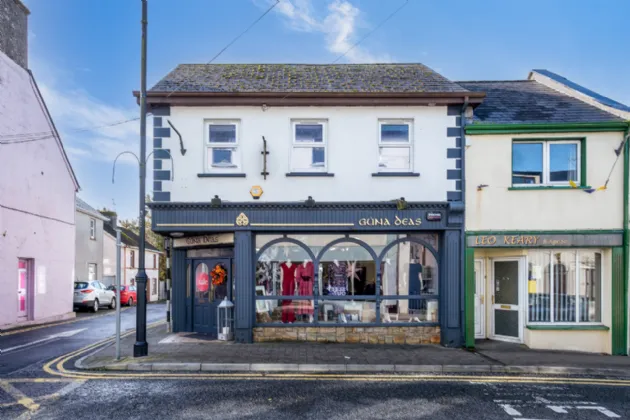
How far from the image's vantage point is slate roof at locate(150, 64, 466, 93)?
11367 mm

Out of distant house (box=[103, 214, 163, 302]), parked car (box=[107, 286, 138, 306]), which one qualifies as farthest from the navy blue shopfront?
distant house (box=[103, 214, 163, 302])

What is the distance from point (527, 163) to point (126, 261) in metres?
32.4

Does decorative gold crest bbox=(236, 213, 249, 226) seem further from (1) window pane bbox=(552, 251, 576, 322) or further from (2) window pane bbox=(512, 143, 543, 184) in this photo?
(1) window pane bbox=(552, 251, 576, 322)

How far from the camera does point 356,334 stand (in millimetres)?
11086

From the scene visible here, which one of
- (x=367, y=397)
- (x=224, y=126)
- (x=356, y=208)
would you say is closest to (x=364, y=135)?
(x=356, y=208)

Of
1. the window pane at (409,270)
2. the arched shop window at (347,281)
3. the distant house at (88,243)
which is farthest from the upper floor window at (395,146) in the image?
→ the distant house at (88,243)

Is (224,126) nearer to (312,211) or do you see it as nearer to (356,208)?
(312,211)

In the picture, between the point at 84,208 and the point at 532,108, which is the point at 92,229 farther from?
the point at 532,108

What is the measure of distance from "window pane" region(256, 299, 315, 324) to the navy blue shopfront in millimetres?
26

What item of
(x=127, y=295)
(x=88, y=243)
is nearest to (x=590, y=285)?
(x=127, y=295)

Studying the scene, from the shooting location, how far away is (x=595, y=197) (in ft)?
35.5

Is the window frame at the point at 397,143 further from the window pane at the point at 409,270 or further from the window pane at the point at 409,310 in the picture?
the window pane at the point at 409,310

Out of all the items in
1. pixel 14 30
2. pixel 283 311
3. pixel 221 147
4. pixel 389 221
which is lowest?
pixel 283 311

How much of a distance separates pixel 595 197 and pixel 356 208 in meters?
5.87
